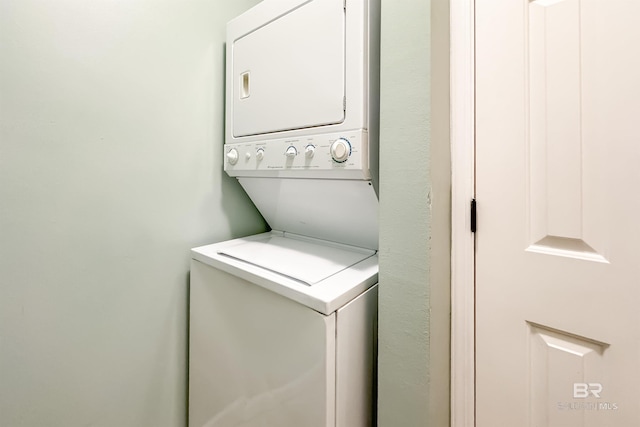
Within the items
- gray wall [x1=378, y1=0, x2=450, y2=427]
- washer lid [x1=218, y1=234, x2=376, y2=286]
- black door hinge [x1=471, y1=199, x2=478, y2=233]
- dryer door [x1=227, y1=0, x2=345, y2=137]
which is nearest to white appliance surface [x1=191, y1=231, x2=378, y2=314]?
washer lid [x1=218, y1=234, x2=376, y2=286]

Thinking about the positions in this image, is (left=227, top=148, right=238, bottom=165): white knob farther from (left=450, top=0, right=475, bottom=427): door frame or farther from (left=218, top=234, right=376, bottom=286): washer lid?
(left=450, top=0, right=475, bottom=427): door frame

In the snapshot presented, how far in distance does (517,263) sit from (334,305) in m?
0.57

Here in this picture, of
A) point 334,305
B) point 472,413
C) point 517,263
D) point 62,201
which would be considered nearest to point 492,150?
point 517,263

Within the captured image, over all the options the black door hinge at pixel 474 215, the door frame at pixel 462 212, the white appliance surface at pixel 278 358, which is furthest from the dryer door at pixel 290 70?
the white appliance surface at pixel 278 358

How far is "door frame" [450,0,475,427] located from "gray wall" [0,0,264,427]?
44.6 inches

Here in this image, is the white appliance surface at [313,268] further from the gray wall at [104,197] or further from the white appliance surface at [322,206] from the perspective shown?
the gray wall at [104,197]

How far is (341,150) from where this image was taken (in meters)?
0.97

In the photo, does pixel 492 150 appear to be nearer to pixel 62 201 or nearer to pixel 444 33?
pixel 444 33

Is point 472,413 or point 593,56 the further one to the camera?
point 472,413

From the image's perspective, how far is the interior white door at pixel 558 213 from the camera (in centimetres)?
72

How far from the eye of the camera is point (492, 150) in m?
0.91

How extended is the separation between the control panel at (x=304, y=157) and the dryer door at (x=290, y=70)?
6 centimetres

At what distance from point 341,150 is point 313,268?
438 mm

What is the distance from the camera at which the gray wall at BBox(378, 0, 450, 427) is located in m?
0.81
